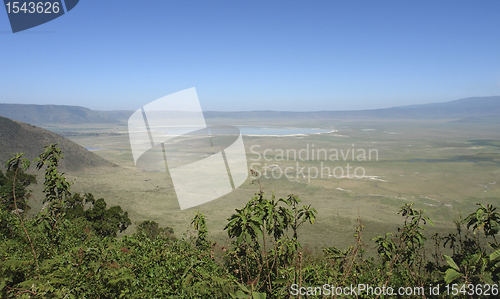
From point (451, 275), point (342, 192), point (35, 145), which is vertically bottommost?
point (342, 192)

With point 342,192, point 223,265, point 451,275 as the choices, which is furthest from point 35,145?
point 451,275

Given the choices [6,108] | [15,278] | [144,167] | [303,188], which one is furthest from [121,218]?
[6,108]

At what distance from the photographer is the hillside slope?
33.2m

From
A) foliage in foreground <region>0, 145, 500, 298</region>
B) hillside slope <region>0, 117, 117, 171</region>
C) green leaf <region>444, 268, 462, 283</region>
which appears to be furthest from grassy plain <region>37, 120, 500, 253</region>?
green leaf <region>444, 268, 462, 283</region>

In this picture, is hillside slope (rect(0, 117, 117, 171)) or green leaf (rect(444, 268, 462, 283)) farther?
hillside slope (rect(0, 117, 117, 171))

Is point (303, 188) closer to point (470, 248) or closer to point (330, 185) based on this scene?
point (330, 185)

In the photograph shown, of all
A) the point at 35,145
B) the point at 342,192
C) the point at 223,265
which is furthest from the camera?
the point at 35,145

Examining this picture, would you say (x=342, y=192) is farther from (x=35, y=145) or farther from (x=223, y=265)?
(x=35, y=145)

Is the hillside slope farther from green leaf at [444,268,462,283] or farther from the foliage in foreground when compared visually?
green leaf at [444,268,462,283]

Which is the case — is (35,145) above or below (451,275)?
below

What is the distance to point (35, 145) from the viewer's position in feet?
116

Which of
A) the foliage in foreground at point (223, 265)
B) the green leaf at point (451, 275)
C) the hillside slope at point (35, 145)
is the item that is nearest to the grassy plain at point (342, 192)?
the hillside slope at point (35, 145)

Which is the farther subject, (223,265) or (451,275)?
(223,265)

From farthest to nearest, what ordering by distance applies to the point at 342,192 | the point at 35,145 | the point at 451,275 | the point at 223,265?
the point at 35,145
the point at 342,192
the point at 223,265
the point at 451,275
